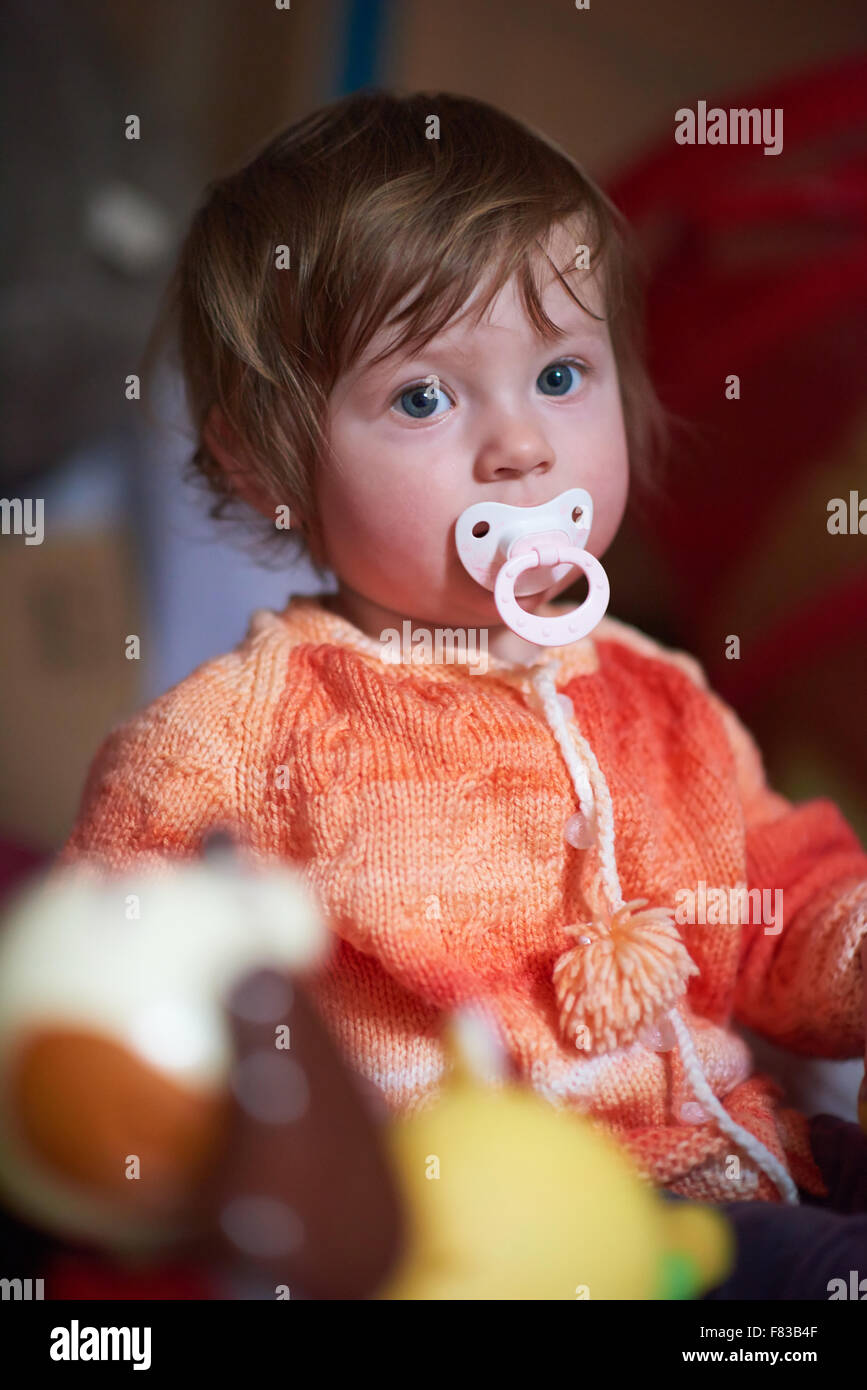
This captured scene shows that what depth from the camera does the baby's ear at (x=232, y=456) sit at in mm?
692

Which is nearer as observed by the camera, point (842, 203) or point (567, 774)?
point (567, 774)

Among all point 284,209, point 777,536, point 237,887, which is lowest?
point 237,887

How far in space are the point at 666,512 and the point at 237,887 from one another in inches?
20.2

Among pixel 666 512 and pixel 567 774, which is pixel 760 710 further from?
pixel 567 774

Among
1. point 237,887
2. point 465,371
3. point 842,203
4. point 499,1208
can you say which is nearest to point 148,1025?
point 237,887

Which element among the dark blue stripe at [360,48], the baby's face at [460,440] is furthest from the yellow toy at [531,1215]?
the dark blue stripe at [360,48]

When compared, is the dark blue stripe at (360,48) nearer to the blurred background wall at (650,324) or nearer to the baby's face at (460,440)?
the blurred background wall at (650,324)

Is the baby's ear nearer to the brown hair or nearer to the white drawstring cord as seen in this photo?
the brown hair

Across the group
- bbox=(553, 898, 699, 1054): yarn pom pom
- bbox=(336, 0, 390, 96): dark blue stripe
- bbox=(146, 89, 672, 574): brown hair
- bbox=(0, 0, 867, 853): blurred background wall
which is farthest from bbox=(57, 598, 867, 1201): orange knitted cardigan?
bbox=(336, 0, 390, 96): dark blue stripe

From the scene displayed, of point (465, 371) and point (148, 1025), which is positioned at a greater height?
point (465, 371)

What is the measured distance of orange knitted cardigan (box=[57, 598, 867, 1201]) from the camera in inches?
24.3

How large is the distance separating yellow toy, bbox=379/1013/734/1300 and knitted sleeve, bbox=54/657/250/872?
0.18 m

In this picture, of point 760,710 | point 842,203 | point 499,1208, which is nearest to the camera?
point 499,1208
